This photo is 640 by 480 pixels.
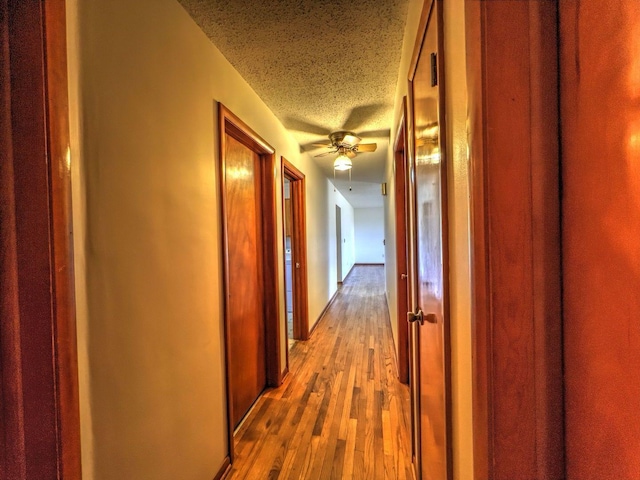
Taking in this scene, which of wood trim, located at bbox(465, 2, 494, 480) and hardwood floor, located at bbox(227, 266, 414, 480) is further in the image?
hardwood floor, located at bbox(227, 266, 414, 480)

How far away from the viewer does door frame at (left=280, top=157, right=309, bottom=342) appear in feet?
10.9

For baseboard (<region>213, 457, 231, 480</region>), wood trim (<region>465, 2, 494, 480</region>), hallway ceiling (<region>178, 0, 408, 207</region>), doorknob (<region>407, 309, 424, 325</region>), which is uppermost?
hallway ceiling (<region>178, 0, 408, 207</region>)

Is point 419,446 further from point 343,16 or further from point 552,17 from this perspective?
point 343,16

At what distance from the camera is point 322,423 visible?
6.27ft

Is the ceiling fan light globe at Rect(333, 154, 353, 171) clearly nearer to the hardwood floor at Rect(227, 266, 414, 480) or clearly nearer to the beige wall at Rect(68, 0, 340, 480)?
the beige wall at Rect(68, 0, 340, 480)

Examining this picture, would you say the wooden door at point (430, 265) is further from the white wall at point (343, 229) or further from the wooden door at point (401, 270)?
the white wall at point (343, 229)

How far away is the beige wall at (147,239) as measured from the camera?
2.61ft

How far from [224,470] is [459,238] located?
1751 millimetres

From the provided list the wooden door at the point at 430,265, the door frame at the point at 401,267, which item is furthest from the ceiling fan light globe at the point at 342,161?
the wooden door at the point at 430,265

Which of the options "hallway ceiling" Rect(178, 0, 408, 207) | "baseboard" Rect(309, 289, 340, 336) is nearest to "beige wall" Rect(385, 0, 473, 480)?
"hallway ceiling" Rect(178, 0, 408, 207)

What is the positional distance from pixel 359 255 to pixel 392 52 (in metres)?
9.88

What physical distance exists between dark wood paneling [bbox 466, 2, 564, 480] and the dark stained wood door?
1.50 metres

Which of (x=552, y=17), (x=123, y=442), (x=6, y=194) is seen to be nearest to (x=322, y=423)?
(x=123, y=442)

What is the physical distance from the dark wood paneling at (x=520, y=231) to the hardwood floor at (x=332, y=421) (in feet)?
4.35
